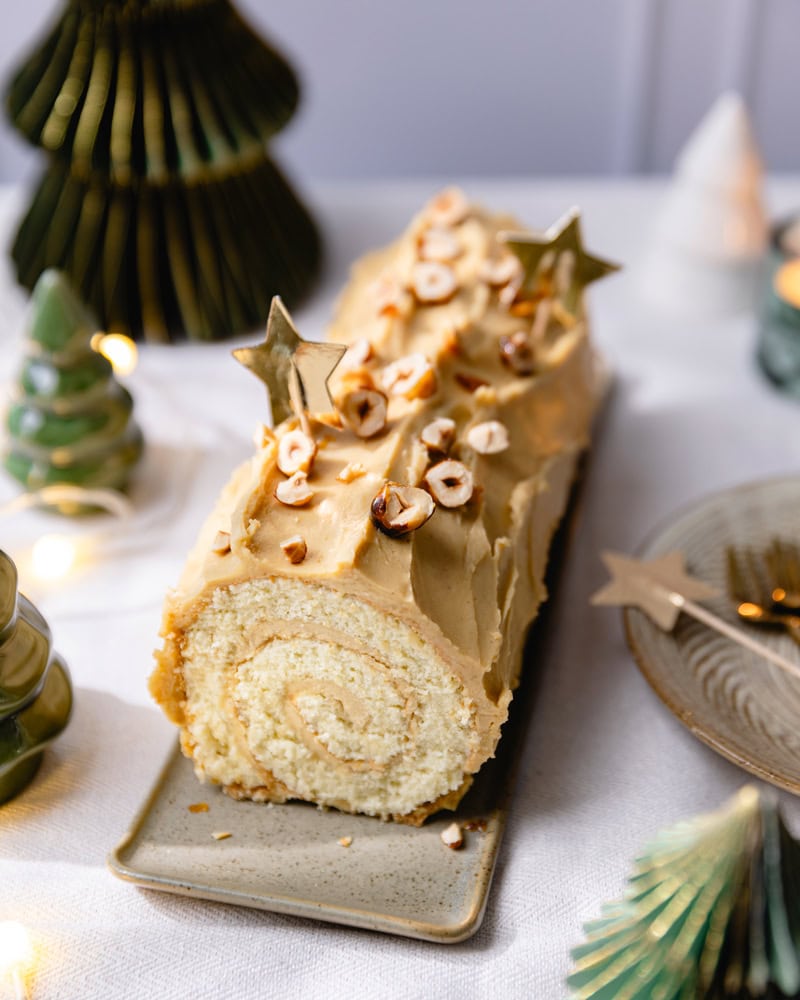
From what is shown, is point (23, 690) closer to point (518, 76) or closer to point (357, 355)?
point (357, 355)

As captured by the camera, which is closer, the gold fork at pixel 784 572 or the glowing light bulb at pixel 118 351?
the gold fork at pixel 784 572

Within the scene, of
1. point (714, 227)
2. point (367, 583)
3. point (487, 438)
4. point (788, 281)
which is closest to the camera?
point (367, 583)

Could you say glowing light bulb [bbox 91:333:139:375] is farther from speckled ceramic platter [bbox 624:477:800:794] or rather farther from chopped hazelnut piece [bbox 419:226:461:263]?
speckled ceramic platter [bbox 624:477:800:794]

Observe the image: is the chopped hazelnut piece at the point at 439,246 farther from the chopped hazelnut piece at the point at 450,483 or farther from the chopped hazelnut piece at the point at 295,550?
the chopped hazelnut piece at the point at 295,550

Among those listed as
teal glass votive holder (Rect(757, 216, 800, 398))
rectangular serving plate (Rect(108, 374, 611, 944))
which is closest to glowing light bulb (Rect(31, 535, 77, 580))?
rectangular serving plate (Rect(108, 374, 611, 944))

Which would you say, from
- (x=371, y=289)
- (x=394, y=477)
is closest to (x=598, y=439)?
(x=371, y=289)

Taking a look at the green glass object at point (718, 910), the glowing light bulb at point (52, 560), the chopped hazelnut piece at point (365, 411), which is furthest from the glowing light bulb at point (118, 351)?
the green glass object at point (718, 910)

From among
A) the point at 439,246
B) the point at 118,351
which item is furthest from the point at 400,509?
the point at 118,351
